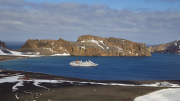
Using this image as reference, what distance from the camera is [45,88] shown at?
53.0 metres

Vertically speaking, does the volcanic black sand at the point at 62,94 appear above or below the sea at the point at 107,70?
below

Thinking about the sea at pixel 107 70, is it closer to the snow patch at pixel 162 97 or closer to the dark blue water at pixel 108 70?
the dark blue water at pixel 108 70

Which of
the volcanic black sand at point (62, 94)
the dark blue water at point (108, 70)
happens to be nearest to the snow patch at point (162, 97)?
the volcanic black sand at point (62, 94)

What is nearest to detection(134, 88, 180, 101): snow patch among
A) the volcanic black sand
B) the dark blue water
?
the volcanic black sand

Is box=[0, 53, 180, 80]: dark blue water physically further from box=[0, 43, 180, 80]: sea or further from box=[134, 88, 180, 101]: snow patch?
box=[134, 88, 180, 101]: snow patch

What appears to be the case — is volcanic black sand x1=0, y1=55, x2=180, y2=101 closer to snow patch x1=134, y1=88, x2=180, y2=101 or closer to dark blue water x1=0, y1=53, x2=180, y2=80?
snow patch x1=134, y1=88, x2=180, y2=101

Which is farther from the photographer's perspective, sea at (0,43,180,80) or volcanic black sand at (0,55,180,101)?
sea at (0,43,180,80)

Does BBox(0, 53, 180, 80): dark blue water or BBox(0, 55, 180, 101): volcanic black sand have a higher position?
BBox(0, 53, 180, 80): dark blue water

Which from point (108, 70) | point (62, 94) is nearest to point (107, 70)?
point (108, 70)

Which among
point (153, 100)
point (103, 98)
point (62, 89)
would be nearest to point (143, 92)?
point (153, 100)

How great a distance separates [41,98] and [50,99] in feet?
6.92

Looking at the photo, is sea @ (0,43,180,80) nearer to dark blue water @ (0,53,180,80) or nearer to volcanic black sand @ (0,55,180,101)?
dark blue water @ (0,53,180,80)

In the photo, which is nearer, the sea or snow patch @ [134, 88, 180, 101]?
snow patch @ [134, 88, 180, 101]

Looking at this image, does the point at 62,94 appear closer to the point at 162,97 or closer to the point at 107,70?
the point at 162,97
